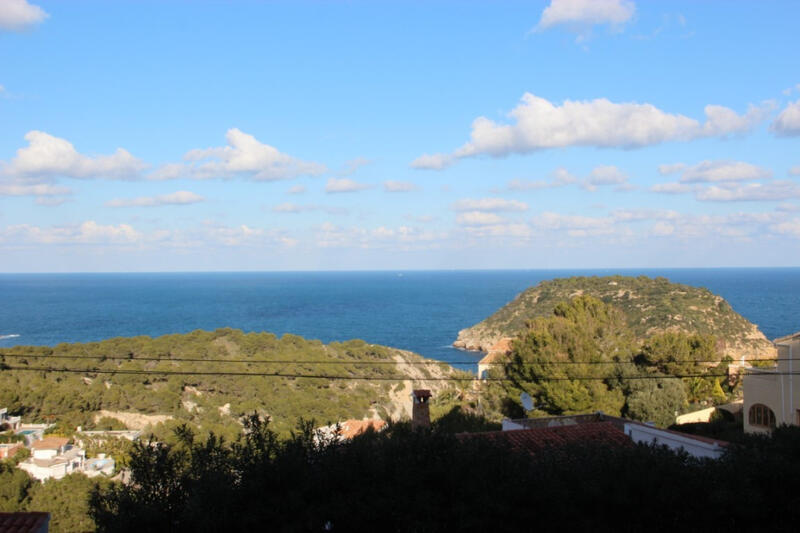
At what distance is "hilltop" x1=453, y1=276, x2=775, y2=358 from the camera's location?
43.9m

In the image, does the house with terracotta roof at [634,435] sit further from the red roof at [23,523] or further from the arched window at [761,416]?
the red roof at [23,523]

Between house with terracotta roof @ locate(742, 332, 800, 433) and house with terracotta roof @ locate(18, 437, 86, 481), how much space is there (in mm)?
15647

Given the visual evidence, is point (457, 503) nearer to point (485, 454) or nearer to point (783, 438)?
point (485, 454)

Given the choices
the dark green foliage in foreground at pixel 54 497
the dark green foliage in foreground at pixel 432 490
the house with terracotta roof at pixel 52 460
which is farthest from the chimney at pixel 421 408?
the house with terracotta roof at pixel 52 460

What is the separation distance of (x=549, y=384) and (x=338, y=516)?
14380 mm

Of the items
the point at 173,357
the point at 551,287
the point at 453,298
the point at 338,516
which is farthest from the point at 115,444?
the point at 453,298

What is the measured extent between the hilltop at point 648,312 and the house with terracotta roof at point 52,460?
109 ft

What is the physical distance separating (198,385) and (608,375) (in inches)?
599

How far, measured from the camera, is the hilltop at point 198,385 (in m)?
20.3

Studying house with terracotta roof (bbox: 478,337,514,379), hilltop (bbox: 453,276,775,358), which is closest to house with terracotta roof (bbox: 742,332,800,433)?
house with terracotta roof (bbox: 478,337,514,379)

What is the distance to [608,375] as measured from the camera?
20578 mm

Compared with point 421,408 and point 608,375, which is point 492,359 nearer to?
point 608,375

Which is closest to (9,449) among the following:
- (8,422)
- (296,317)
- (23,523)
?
(8,422)

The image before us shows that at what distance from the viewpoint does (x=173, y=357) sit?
28641mm
